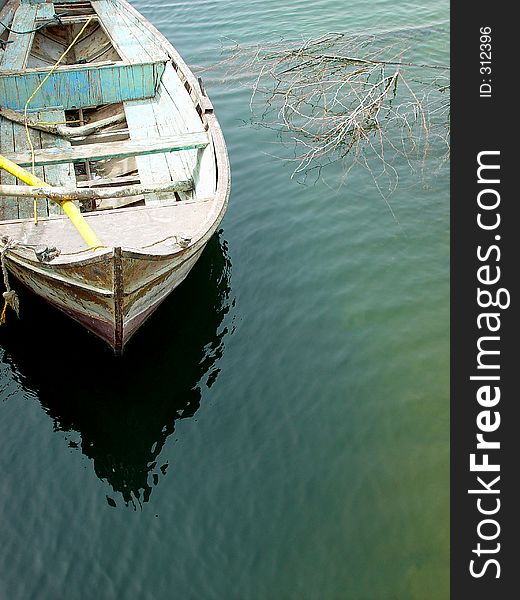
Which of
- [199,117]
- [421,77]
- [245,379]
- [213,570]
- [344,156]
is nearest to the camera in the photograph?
[213,570]

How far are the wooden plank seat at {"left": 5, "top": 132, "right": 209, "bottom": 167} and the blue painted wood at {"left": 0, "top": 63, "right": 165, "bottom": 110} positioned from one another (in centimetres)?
243

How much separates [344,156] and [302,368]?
190 inches

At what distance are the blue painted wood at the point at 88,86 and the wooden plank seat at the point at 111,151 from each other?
243cm

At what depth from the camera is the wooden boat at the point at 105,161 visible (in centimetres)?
650

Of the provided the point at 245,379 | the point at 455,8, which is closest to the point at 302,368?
the point at 245,379

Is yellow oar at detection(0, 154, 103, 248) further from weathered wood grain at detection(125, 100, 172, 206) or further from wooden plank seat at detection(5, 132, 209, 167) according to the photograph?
weathered wood grain at detection(125, 100, 172, 206)

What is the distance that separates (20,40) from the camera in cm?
1173

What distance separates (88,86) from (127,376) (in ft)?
19.8

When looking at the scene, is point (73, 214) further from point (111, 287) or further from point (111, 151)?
point (111, 151)

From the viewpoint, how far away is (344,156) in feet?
34.4

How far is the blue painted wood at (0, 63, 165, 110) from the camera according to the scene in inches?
410

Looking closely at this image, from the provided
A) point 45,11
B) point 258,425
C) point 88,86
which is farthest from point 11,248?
point 45,11

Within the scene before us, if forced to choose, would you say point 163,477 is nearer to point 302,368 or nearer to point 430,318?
point 302,368

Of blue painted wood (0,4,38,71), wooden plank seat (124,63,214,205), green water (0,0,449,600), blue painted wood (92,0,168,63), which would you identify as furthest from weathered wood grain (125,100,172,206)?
blue painted wood (0,4,38,71)
